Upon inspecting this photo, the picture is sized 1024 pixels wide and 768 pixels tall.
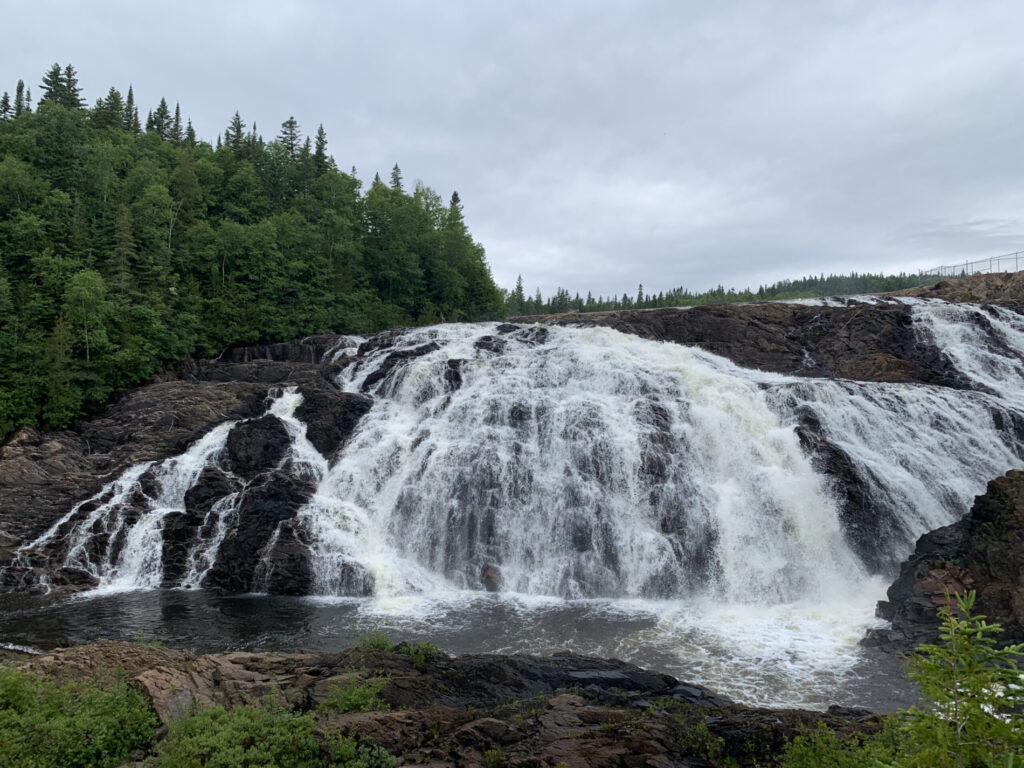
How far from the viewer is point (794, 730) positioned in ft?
28.2

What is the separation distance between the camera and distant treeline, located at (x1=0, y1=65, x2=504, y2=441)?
100 ft

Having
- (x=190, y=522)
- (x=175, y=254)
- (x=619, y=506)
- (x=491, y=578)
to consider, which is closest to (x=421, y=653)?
(x=491, y=578)

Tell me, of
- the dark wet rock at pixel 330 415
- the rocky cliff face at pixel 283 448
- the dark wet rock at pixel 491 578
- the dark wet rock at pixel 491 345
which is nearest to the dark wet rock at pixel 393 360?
the rocky cliff face at pixel 283 448

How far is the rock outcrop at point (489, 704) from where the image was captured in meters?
8.06

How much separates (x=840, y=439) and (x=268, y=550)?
2180cm

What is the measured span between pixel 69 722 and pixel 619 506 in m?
16.9

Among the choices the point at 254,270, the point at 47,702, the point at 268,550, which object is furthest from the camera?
the point at 254,270

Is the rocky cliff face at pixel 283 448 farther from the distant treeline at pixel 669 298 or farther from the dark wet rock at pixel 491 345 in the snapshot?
the distant treeline at pixel 669 298

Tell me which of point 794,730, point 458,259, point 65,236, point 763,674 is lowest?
point 763,674

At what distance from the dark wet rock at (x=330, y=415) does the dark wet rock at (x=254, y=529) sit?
284 centimetres

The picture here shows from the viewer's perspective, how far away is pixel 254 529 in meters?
21.6

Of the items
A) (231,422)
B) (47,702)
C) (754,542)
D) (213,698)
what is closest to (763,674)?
(754,542)

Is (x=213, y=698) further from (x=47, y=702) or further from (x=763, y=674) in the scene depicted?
(x=763, y=674)

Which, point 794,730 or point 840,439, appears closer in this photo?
point 794,730
